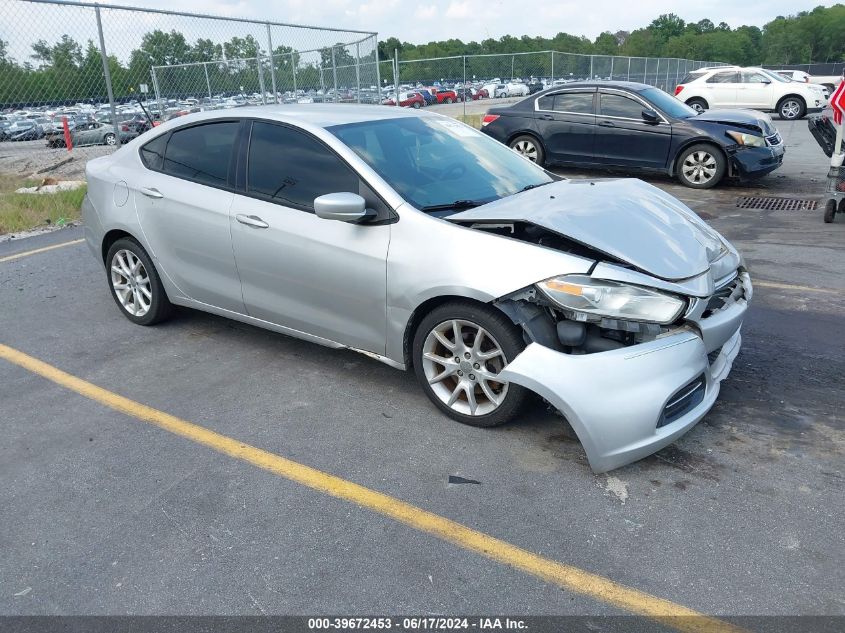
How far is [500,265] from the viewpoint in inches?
128

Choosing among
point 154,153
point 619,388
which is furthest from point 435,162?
point 154,153

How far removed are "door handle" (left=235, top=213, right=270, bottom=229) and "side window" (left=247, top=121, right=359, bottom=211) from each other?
5.6 inches

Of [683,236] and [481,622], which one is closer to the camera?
[481,622]

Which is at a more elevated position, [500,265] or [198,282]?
[500,265]

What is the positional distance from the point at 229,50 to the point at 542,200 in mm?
10729

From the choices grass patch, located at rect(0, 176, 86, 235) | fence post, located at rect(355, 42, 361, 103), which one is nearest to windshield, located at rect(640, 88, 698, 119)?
fence post, located at rect(355, 42, 361, 103)

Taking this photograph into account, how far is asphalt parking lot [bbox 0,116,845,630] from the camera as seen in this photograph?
2.48m

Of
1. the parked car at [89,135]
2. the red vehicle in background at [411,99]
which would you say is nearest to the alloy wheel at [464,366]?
the parked car at [89,135]

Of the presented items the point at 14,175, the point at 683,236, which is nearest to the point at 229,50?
the point at 14,175

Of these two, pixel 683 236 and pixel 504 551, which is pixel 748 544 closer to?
pixel 504 551

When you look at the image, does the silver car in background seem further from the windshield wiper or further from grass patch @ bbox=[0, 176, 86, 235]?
grass patch @ bbox=[0, 176, 86, 235]

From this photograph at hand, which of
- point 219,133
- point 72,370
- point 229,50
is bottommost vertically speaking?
point 72,370

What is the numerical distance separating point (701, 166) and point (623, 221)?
24.7ft

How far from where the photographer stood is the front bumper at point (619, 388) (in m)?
2.97
